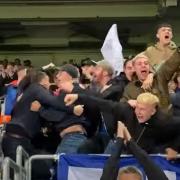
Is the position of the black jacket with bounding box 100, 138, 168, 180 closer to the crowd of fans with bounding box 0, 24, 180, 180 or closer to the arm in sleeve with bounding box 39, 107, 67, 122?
the crowd of fans with bounding box 0, 24, 180, 180

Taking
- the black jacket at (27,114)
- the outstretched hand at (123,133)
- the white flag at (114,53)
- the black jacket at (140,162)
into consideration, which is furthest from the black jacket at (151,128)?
the white flag at (114,53)

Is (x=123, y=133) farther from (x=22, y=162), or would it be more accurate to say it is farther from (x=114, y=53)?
(x=114, y=53)

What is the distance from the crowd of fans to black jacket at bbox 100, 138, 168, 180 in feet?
0.28

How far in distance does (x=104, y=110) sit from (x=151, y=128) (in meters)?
0.56

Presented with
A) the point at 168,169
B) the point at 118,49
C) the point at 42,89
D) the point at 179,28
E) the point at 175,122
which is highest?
the point at 179,28

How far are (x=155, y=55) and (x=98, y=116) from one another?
0.99 meters

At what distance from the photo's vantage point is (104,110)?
608 cm

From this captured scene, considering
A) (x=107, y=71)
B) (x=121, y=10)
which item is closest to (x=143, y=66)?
(x=107, y=71)

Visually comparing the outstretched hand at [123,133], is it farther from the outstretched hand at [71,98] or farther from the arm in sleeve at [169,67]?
the arm in sleeve at [169,67]

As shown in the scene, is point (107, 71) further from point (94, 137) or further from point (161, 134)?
point (161, 134)

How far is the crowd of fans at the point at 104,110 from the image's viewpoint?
19.0 ft

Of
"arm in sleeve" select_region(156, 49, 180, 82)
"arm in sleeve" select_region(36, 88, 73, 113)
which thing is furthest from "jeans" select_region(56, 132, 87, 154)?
A: "arm in sleeve" select_region(156, 49, 180, 82)

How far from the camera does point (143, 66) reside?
6391 millimetres

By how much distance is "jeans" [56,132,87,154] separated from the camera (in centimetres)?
655
